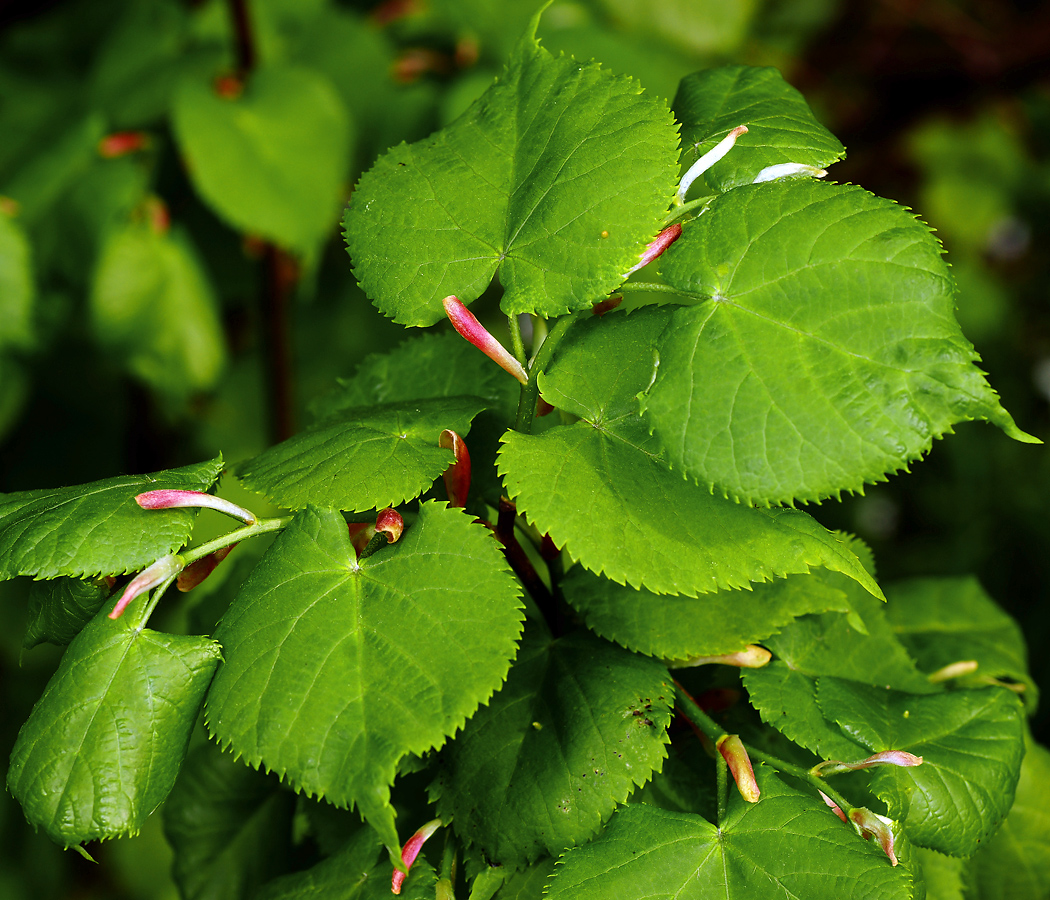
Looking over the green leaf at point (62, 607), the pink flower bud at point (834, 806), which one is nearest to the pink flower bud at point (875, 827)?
the pink flower bud at point (834, 806)

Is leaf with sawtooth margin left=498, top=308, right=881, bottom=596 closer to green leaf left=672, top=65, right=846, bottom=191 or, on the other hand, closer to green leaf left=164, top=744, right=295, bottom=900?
green leaf left=672, top=65, right=846, bottom=191

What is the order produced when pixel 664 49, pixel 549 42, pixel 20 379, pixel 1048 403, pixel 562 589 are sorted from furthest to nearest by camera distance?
pixel 1048 403
pixel 664 49
pixel 549 42
pixel 20 379
pixel 562 589

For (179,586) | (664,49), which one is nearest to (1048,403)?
(664,49)

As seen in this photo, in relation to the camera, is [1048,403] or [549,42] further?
[1048,403]

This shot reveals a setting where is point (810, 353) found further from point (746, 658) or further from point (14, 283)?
point (14, 283)

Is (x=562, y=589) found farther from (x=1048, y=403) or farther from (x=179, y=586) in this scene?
(x=1048, y=403)

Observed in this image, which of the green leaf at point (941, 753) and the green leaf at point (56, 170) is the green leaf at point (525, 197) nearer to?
the green leaf at point (941, 753)

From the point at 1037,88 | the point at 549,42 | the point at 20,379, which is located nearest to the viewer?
the point at 20,379
